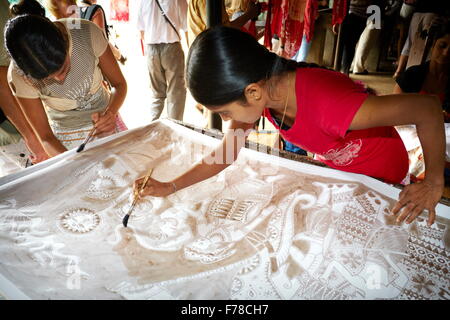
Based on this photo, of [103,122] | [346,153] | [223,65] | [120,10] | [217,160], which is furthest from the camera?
[120,10]

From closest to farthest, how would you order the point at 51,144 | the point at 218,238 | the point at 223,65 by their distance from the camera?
the point at 223,65 < the point at 218,238 < the point at 51,144

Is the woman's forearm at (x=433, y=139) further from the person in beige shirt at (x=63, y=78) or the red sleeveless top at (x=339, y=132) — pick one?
the person in beige shirt at (x=63, y=78)

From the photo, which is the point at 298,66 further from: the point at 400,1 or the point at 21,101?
the point at 400,1

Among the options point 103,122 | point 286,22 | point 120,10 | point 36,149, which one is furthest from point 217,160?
point 120,10

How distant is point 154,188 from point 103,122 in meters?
0.61

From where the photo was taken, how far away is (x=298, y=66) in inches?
43.1

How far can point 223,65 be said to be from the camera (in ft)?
2.86

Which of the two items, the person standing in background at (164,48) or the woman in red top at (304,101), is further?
the person standing in background at (164,48)

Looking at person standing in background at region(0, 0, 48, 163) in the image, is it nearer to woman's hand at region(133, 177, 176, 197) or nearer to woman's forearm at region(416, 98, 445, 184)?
woman's hand at region(133, 177, 176, 197)

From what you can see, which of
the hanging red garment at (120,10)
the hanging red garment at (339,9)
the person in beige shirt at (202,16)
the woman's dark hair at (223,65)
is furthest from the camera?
the hanging red garment at (120,10)

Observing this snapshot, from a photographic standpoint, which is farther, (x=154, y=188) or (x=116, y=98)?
(x=116, y=98)

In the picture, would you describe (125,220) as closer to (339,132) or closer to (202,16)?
(339,132)

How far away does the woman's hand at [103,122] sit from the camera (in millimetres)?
1611

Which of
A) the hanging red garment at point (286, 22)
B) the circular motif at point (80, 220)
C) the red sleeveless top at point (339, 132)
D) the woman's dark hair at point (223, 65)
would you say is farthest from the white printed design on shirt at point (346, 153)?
the hanging red garment at point (286, 22)
